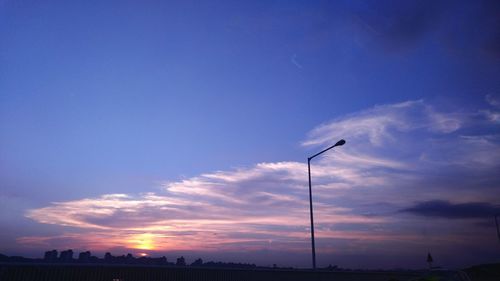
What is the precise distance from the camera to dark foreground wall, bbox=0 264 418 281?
→ 16906 mm

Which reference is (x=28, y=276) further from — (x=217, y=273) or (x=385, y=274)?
(x=385, y=274)

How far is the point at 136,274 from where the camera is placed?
2008 centimetres

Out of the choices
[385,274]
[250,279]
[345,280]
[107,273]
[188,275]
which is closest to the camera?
[107,273]

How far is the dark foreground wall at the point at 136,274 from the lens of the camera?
16906 millimetres

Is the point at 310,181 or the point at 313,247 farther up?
the point at 310,181

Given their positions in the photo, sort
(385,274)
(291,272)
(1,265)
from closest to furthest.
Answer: (1,265)
(291,272)
(385,274)

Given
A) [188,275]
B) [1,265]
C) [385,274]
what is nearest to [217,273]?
[188,275]

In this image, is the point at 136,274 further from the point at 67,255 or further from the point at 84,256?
the point at 67,255

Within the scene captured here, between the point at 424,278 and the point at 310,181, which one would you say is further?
the point at 310,181

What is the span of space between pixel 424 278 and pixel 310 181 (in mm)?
10920

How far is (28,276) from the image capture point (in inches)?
666

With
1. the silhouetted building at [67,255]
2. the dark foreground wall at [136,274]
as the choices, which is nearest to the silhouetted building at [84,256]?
the silhouetted building at [67,255]

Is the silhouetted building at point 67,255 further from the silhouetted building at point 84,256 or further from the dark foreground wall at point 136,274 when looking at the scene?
the dark foreground wall at point 136,274

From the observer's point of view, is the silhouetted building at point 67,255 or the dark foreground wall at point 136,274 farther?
the silhouetted building at point 67,255
